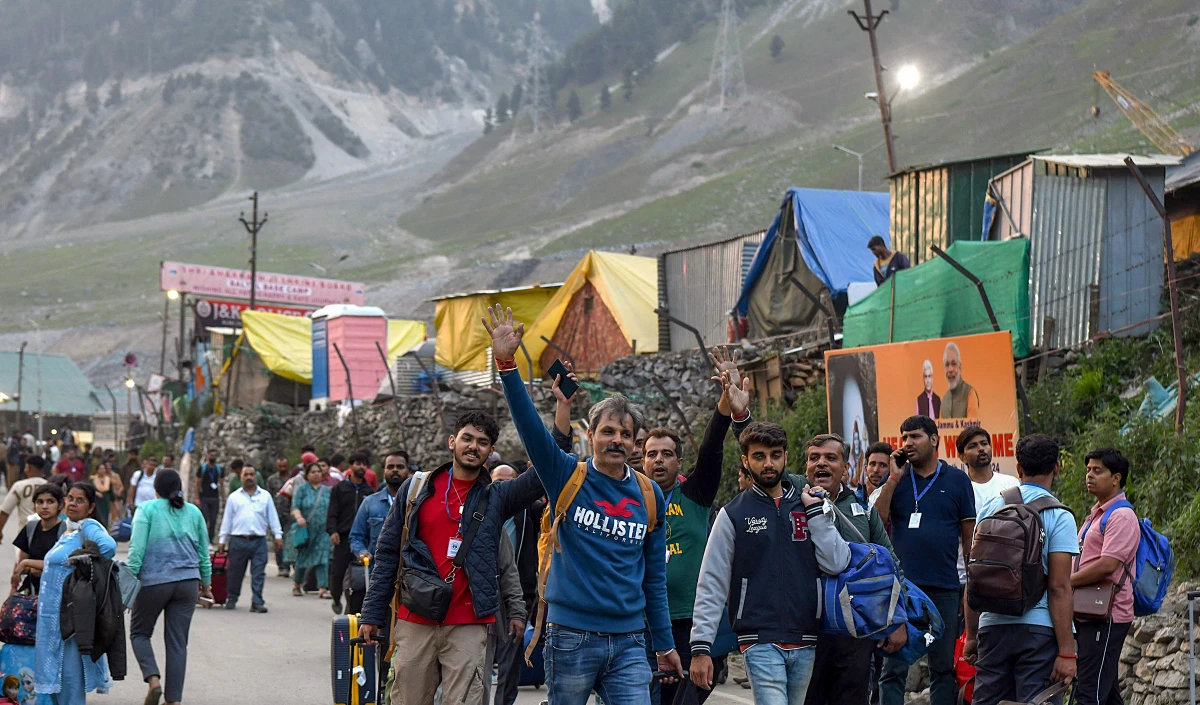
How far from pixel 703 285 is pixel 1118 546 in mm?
18284

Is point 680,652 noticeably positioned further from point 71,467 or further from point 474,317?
point 474,317

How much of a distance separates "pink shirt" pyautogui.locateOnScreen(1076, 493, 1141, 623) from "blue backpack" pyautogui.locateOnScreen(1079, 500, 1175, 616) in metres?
0.03

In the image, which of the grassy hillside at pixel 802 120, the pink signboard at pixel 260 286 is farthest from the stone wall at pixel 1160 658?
the pink signboard at pixel 260 286

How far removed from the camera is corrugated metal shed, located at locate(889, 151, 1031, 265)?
16.6 m

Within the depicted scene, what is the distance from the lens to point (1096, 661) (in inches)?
249

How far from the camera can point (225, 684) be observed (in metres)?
10.0

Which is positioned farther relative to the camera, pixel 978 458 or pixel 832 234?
pixel 832 234

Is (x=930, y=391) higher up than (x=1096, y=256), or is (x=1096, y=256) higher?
(x=1096, y=256)

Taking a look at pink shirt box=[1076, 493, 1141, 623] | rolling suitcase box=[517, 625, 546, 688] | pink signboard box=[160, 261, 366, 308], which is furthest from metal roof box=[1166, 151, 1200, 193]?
pink signboard box=[160, 261, 366, 308]

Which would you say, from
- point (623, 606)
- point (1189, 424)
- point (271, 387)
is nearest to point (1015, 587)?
point (623, 606)

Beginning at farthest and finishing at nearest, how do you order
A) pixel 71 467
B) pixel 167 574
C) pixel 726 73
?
pixel 726 73 < pixel 71 467 < pixel 167 574

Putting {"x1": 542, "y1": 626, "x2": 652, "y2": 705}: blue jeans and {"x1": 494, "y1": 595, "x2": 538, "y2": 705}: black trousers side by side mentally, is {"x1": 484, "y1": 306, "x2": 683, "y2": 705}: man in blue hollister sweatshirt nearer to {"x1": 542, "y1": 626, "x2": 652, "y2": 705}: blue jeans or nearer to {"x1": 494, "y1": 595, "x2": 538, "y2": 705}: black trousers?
{"x1": 542, "y1": 626, "x2": 652, "y2": 705}: blue jeans

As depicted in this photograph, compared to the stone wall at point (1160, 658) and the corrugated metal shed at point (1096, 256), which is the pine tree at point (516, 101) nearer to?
the corrugated metal shed at point (1096, 256)

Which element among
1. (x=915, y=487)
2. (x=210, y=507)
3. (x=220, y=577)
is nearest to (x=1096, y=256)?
(x=915, y=487)
